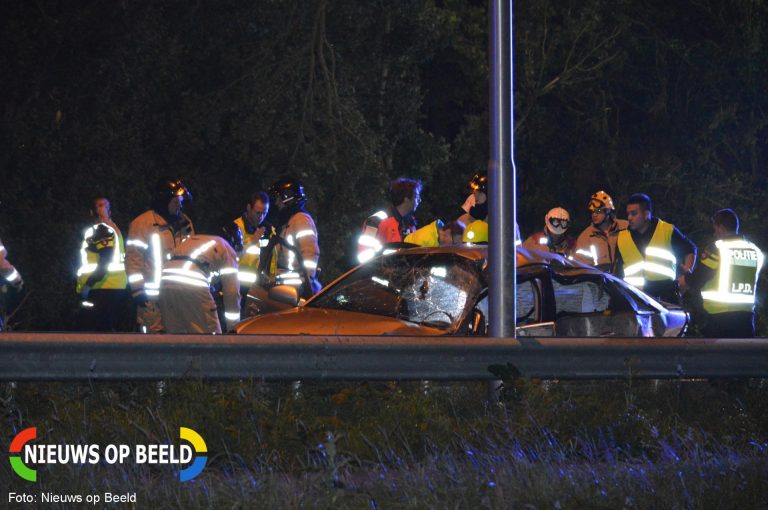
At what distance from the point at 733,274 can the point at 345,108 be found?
8448mm

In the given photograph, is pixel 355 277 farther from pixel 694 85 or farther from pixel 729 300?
pixel 694 85

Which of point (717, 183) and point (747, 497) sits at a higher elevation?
point (717, 183)

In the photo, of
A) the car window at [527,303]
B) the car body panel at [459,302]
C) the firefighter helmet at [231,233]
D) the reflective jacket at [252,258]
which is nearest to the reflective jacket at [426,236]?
the reflective jacket at [252,258]

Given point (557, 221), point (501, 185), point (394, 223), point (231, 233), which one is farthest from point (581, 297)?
point (557, 221)

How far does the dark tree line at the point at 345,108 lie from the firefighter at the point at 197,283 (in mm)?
8949

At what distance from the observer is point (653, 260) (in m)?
11.6

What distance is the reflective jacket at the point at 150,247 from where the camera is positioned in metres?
10.5

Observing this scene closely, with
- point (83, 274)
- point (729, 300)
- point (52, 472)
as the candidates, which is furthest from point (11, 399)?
point (729, 300)

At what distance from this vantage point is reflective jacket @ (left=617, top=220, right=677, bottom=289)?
1154 cm

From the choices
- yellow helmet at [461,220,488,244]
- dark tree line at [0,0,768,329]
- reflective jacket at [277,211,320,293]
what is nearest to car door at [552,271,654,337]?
yellow helmet at [461,220,488,244]

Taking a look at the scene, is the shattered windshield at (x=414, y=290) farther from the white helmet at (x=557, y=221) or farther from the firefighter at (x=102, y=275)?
the white helmet at (x=557, y=221)

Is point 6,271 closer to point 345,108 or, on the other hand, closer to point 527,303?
point 527,303

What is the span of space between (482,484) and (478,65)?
68.2 feet

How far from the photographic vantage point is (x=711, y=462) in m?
6.19
